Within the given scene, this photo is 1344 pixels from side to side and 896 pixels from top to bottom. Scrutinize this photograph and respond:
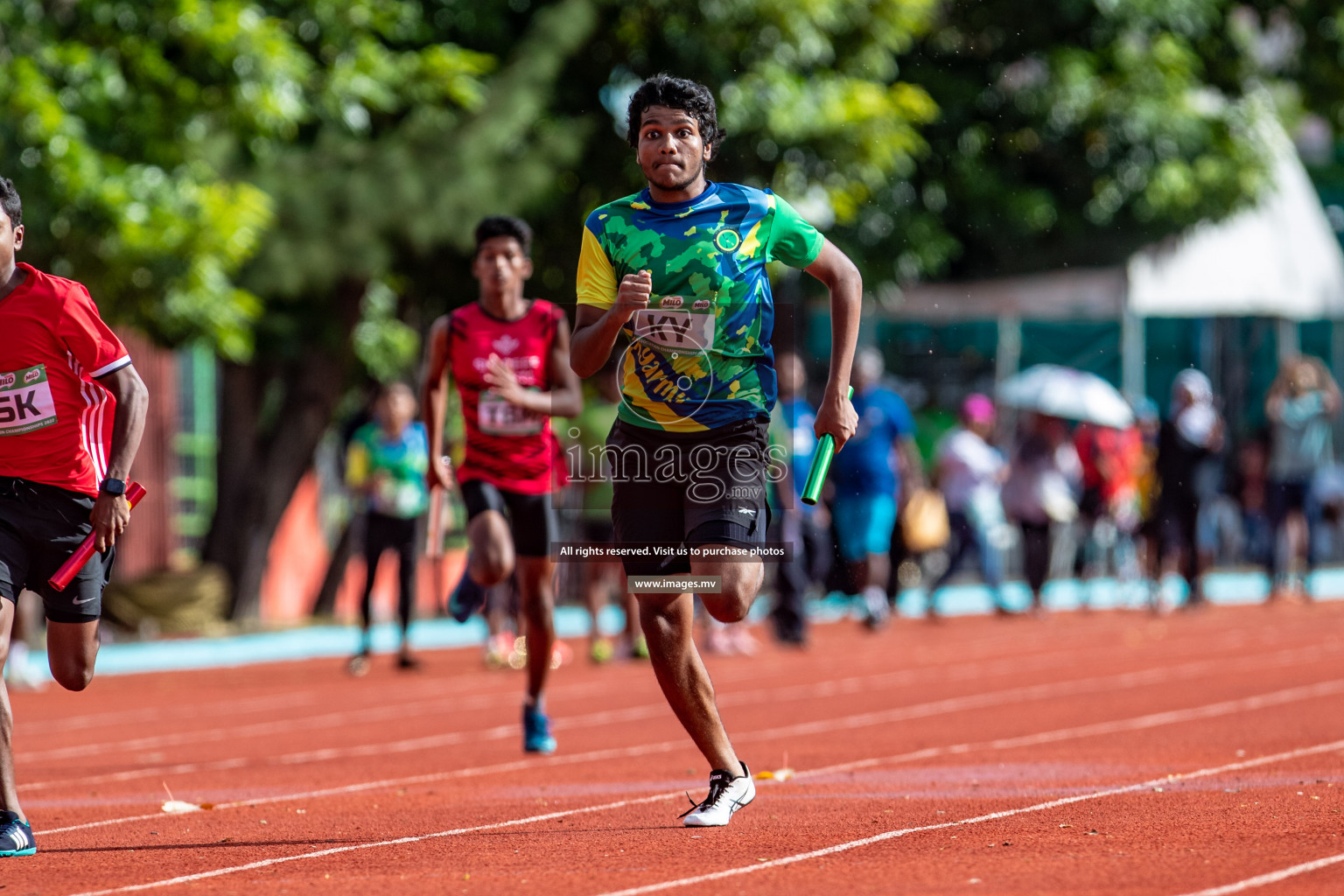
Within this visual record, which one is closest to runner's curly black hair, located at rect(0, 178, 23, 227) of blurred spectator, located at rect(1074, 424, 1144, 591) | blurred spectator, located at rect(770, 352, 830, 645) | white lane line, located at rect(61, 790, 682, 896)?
white lane line, located at rect(61, 790, 682, 896)

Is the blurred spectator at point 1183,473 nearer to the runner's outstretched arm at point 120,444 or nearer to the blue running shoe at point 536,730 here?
the blue running shoe at point 536,730

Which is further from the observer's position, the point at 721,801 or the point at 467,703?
the point at 467,703

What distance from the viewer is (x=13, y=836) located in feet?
20.2

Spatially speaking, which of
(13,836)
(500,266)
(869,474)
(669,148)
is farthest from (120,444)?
(869,474)

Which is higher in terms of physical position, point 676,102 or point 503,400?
point 676,102

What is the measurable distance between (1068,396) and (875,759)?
13.5 metres

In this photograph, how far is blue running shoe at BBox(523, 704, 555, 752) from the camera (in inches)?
356

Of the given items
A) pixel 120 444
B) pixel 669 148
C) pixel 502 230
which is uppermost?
pixel 502 230

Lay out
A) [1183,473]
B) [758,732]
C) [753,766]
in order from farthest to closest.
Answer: [1183,473], [758,732], [753,766]

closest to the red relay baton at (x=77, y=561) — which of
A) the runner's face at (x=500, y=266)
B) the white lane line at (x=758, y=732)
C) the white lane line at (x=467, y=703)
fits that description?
the white lane line at (x=758, y=732)

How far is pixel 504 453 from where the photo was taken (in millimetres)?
9266

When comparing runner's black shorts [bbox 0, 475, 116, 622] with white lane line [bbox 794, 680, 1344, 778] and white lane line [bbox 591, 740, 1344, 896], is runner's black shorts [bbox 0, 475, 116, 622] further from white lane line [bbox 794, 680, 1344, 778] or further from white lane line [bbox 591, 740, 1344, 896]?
white lane line [bbox 794, 680, 1344, 778]

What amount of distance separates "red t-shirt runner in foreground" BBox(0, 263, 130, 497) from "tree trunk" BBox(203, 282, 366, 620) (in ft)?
43.4

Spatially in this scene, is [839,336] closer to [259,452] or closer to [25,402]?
[25,402]
